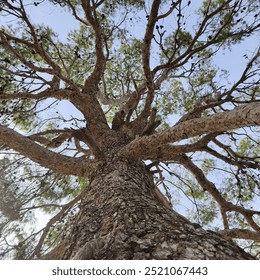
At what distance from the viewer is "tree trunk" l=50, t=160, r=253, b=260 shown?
114 cm

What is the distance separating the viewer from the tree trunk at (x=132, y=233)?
1.14m

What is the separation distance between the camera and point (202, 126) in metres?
1.82

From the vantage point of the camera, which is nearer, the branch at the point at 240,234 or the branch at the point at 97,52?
the branch at the point at 240,234

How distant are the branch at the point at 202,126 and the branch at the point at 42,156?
1.24ft

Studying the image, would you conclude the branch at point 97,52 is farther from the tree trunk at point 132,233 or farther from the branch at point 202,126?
the tree trunk at point 132,233

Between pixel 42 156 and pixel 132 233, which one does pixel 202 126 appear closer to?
pixel 132 233

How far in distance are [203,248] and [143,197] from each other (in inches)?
27.0

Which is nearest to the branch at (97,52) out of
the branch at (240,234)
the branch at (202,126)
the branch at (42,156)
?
the branch at (42,156)

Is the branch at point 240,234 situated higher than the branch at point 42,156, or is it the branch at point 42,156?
the branch at point 42,156

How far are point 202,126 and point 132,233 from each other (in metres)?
0.85

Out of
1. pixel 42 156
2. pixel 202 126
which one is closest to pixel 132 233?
pixel 202 126

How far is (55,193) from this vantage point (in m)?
4.29
